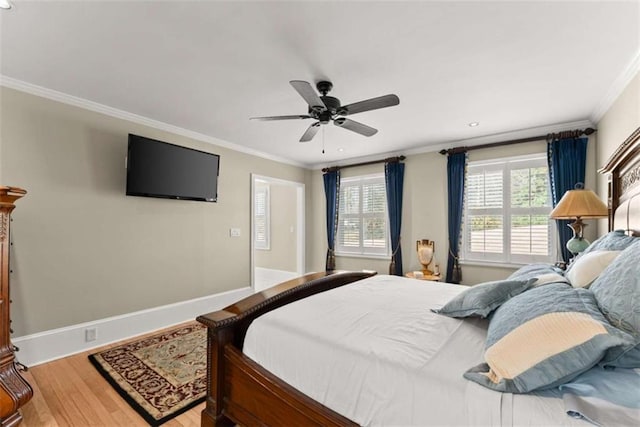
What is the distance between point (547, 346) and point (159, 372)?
109 inches

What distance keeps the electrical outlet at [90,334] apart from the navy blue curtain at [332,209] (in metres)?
3.67

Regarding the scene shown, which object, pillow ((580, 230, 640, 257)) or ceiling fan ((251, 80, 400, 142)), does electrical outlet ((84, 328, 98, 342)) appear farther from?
pillow ((580, 230, 640, 257))

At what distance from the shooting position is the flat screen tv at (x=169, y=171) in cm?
320

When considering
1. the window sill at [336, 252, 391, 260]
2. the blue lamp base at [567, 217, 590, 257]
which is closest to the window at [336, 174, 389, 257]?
the window sill at [336, 252, 391, 260]

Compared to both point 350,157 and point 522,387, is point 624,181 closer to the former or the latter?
point 522,387

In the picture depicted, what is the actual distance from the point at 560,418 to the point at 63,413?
2780mm

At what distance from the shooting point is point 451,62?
2234 millimetres

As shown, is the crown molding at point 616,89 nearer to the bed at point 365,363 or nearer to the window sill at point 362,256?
the bed at point 365,363

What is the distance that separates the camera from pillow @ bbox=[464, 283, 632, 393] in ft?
2.88

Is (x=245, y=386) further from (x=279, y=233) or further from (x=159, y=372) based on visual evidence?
(x=279, y=233)

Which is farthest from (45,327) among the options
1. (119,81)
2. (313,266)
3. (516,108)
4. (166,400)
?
(516,108)

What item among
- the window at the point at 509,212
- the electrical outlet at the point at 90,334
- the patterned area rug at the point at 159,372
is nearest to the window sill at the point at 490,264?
the window at the point at 509,212

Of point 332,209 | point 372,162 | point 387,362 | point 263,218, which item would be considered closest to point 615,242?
point 387,362

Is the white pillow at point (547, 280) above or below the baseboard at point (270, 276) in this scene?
above
